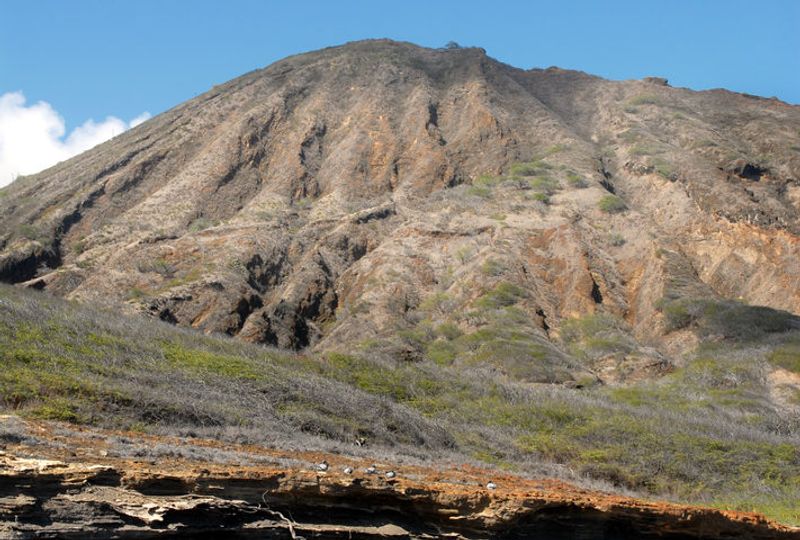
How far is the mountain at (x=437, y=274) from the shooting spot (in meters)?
18.4

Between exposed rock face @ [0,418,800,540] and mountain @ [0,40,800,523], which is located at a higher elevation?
mountain @ [0,40,800,523]

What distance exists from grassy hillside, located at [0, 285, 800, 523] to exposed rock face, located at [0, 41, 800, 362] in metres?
5.85

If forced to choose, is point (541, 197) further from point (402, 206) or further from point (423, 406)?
point (423, 406)

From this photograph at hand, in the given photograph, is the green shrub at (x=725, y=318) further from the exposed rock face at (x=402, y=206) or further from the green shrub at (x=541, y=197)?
the green shrub at (x=541, y=197)

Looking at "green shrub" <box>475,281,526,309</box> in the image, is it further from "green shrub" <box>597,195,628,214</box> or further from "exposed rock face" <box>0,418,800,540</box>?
"exposed rock face" <box>0,418,800,540</box>

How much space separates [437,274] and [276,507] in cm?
3358

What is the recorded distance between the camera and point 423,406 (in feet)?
75.6

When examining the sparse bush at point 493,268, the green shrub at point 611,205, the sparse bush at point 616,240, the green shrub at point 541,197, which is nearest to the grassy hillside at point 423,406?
the sparse bush at point 493,268

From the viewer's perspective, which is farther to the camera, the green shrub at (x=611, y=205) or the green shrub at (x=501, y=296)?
the green shrub at (x=611, y=205)

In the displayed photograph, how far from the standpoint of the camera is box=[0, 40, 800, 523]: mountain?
18.4 metres

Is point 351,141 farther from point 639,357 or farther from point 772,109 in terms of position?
point 772,109

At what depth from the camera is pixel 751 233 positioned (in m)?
41.0

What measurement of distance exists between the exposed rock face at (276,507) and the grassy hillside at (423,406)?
569 cm

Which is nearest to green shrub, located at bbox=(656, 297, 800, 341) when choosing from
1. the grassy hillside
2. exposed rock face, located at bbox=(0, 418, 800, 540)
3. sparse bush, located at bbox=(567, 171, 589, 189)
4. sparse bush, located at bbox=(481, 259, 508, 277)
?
the grassy hillside
